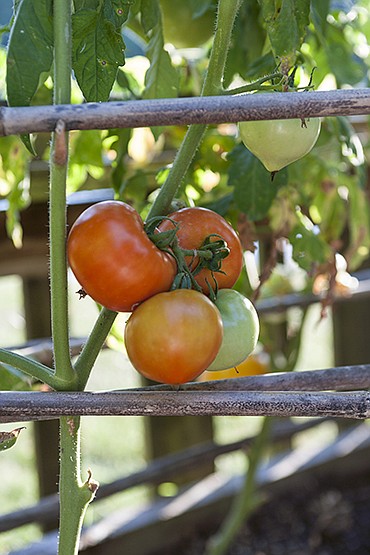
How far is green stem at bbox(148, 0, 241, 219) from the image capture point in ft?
2.20

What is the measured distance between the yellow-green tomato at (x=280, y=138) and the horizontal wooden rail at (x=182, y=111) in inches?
4.4

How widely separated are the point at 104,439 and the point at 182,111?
228 centimetres

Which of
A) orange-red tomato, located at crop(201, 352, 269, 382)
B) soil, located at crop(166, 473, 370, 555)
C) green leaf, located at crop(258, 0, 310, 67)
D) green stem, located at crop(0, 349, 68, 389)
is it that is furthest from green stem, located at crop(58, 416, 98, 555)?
soil, located at crop(166, 473, 370, 555)

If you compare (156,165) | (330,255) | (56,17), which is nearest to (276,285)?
(156,165)

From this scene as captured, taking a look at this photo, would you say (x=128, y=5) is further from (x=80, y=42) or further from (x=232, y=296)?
(x=232, y=296)

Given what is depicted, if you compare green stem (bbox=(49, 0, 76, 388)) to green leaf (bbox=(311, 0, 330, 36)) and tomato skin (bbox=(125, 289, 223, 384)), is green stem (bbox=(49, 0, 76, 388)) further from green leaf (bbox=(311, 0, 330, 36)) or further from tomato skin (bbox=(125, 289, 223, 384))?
green leaf (bbox=(311, 0, 330, 36))

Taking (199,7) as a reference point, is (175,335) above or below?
below

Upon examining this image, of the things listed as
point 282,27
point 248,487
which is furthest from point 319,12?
point 248,487

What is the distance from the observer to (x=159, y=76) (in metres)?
0.90

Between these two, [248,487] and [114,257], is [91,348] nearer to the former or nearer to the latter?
[114,257]

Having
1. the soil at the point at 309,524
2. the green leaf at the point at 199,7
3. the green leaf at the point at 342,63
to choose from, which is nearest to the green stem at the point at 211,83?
the green leaf at the point at 199,7

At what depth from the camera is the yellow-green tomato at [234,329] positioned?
65 cm

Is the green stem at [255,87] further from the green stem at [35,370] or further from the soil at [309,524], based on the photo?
the soil at [309,524]

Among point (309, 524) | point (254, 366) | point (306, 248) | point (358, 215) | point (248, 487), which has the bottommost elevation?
point (309, 524)
